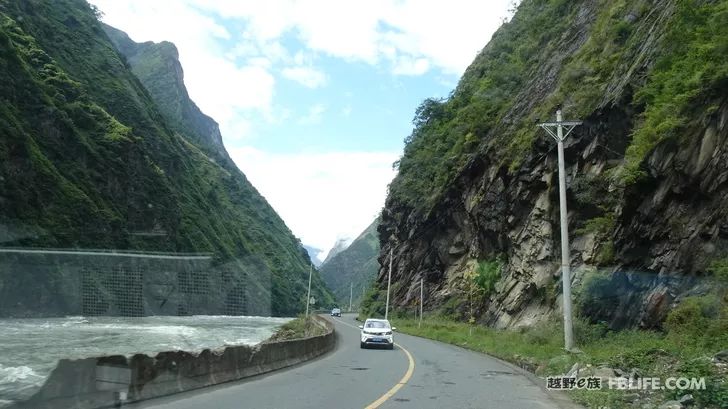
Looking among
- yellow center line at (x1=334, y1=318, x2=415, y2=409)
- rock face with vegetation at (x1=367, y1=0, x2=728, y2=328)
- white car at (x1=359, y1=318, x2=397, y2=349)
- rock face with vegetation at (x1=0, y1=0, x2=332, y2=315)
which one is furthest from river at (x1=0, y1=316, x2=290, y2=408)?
rock face with vegetation at (x1=367, y1=0, x2=728, y2=328)

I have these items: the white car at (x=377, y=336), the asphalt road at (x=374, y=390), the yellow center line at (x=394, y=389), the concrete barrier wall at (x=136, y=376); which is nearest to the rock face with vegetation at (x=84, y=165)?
the white car at (x=377, y=336)

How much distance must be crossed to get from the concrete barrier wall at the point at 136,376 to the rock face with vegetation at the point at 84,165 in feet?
121

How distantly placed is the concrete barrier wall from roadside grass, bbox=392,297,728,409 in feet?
24.5

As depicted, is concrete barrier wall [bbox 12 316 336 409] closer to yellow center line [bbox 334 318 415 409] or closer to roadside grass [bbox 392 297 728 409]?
yellow center line [bbox 334 318 415 409]

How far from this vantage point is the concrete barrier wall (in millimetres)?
7777

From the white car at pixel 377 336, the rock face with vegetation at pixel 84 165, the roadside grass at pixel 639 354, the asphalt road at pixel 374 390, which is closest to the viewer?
the roadside grass at pixel 639 354

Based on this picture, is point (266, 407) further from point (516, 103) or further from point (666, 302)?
point (516, 103)

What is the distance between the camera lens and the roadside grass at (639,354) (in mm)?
9266

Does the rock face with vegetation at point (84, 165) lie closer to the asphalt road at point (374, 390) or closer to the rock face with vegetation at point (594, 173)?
the rock face with vegetation at point (594, 173)

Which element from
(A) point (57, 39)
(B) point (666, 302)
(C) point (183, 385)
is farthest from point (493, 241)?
(A) point (57, 39)

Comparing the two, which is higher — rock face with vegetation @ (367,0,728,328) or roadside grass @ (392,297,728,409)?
rock face with vegetation @ (367,0,728,328)

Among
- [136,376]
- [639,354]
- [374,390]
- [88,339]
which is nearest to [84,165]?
[88,339]

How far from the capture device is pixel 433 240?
57906 millimetres

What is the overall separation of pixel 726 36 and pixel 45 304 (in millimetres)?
49716
